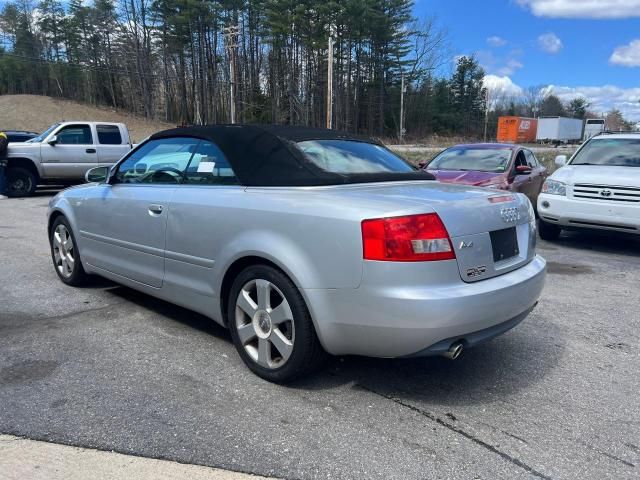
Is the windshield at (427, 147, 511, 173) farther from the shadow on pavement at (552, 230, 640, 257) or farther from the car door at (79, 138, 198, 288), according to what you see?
the car door at (79, 138, 198, 288)

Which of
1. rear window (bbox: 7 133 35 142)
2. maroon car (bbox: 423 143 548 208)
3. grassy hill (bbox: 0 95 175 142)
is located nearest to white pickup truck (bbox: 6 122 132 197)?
rear window (bbox: 7 133 35 142)

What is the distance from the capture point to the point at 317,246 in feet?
9.39

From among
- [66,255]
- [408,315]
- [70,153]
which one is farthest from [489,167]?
[70,153]

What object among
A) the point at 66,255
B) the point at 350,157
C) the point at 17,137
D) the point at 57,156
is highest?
the point at 17,137

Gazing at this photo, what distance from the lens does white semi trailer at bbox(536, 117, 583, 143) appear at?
2347 inches

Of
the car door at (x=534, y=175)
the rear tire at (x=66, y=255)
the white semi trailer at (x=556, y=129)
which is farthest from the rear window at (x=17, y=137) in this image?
the white semi trailer at (x=556, y=129)

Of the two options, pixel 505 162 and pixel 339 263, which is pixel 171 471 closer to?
pixel 339 263

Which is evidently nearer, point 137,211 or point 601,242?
point 137,211

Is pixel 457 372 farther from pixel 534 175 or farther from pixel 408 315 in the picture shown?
pixel 534 175

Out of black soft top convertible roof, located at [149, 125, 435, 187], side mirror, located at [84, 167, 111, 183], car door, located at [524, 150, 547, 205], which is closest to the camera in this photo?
black soft top convertible roof, located at [149, 125, 435, 187]

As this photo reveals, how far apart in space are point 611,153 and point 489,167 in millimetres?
1889

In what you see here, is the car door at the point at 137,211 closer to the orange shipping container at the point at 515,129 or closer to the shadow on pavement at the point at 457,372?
the shadow on pavement at the point at 457,372

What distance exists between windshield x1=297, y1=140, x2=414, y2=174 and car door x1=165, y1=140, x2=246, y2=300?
1.87 feet

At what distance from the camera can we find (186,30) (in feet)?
203
